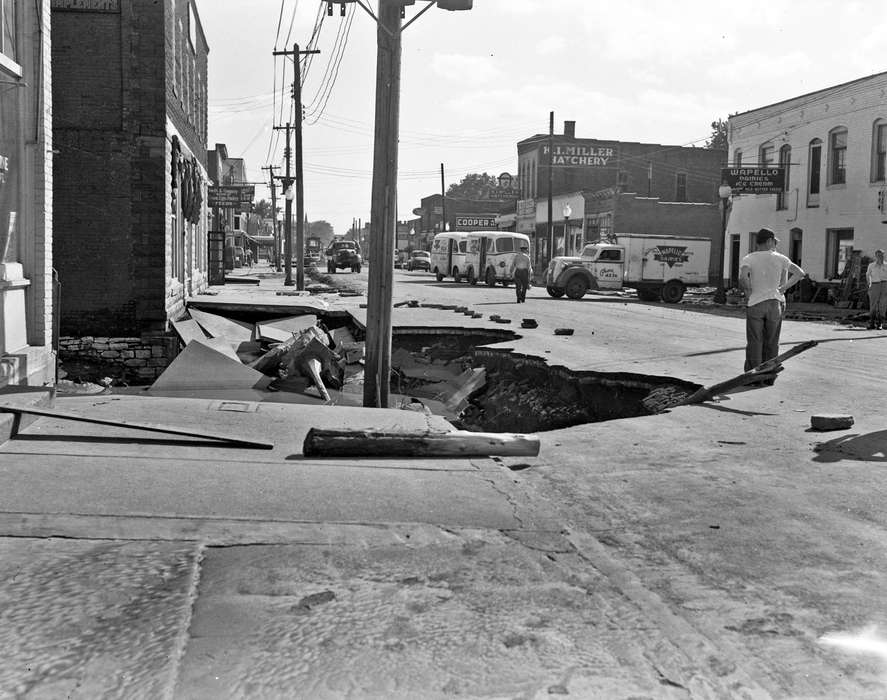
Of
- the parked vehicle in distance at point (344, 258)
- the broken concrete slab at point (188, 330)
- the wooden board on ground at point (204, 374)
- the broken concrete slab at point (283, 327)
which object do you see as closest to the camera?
the wooden board on ground at point (204, 374)

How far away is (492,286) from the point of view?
43.6 metres

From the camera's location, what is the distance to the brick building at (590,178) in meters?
59.8

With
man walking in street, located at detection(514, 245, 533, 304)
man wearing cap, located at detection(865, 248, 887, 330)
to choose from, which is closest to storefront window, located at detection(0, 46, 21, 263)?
man wearing cap, located at detection(865, 248, 887, 330)

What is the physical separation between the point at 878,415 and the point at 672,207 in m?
44.3

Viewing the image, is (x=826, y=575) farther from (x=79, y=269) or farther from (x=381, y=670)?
(x=79, y=269)

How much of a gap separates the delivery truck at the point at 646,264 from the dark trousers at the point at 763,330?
24131mm

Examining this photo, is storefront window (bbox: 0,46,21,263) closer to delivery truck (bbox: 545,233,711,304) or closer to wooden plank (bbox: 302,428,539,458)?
wooden plank (bbox: 302,428,539,458)

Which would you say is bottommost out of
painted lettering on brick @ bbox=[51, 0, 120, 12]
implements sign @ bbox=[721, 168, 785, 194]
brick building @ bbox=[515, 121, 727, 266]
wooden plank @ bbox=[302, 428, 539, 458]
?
wooden plank @ bbox=[302, 428, 539, 458]

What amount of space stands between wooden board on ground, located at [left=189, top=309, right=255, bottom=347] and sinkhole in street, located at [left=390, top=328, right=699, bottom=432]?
2.82 metres

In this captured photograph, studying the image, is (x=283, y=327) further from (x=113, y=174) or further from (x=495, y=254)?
(x=495, y=254)

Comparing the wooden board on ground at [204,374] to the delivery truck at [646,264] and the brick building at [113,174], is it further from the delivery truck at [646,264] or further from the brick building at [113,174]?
the delivery truck at [646,264]

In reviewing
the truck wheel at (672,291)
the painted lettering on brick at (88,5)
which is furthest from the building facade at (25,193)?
the truck wheel at (672,291)

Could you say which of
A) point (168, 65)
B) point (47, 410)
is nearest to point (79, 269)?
point (168, 65)

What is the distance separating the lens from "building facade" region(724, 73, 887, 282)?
31938mm
